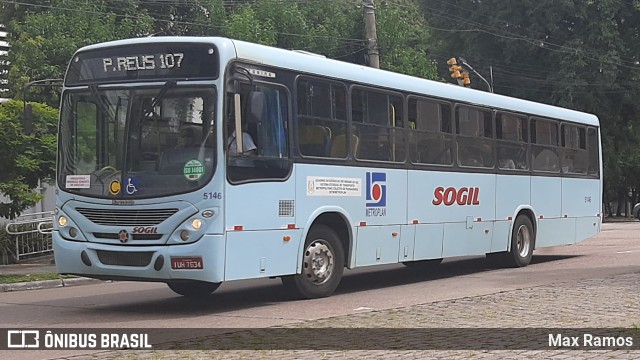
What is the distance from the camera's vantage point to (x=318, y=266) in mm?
12961

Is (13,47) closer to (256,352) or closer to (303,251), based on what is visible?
(303,251)

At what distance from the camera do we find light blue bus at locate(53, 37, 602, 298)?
11.3 metres

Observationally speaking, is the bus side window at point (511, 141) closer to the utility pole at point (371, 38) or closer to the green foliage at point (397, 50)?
the utility pole at point (371, 38)

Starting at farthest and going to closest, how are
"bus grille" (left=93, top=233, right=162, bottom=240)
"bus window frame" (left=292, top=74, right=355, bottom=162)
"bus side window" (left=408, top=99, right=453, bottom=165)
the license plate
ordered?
1. "bus side window" (left=408, top=99, right=453, bottom=165)
2. "bus window frame" (left=292, top=74, right=355, bottom=162)
3. "bus grille" (left=93, top=233, right=162, bottom=240)
4. the license plate

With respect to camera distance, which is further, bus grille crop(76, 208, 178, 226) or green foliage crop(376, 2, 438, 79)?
green foliage crop(376, 2, 438, 79)

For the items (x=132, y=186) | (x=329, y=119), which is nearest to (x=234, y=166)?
(x=132, y=186)

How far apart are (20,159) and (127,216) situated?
9.21 metres

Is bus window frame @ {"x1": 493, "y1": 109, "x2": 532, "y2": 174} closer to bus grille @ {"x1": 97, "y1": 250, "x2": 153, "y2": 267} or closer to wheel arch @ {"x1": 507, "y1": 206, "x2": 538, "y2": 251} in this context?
wheel arch @ {"x1": 507, "y1": 206, "x2": 538, "y2": 251}

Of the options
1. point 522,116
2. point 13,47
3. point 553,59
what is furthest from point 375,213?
point 553,59

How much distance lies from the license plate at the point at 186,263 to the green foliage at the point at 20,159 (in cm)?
965

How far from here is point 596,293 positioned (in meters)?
12.7

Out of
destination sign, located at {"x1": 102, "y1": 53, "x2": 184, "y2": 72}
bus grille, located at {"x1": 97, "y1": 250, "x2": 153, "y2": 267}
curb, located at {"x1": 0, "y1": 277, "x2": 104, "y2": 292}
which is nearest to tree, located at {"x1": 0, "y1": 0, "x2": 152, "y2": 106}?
curb, located at {"x1": 0, "y1": 277, "x2": 104, "y2": 292}

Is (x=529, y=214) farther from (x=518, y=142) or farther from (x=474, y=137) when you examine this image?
(x=474, y=137)

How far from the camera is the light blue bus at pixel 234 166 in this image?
11.3m
